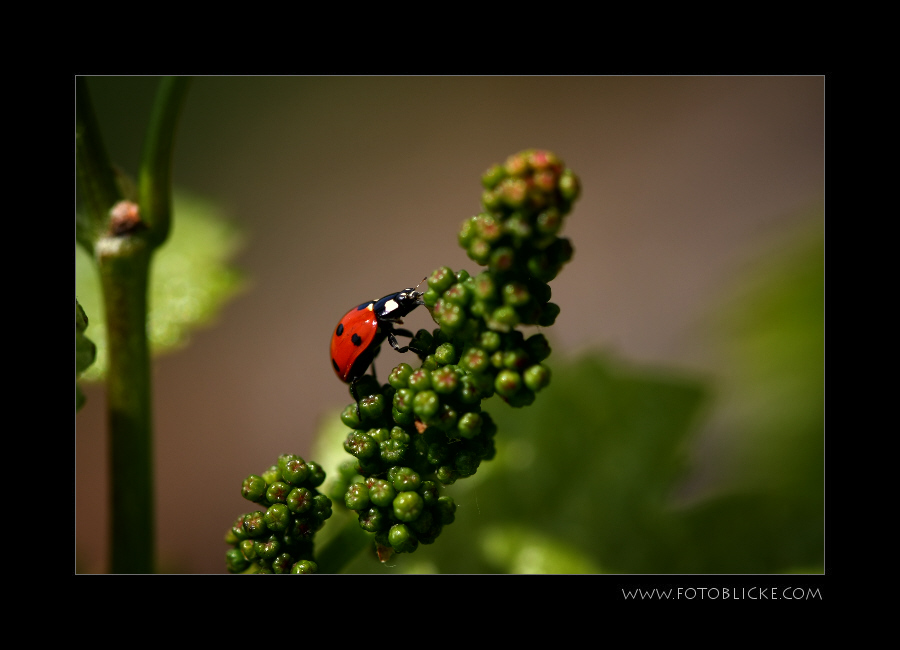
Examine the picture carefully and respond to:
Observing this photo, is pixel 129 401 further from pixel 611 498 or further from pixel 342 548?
pixel 611 498

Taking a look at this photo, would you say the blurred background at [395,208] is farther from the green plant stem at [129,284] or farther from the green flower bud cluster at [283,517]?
the green flower bud cluster at [283,517]

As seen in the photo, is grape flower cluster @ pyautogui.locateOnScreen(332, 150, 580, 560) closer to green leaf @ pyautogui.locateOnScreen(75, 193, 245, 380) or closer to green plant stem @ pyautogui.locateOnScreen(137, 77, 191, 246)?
green plant stem @ pyautogui.locateOnScreen(137, 77, 191, 246)

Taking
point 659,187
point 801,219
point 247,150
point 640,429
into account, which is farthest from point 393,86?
point 640,429

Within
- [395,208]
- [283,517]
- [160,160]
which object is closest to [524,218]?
[283,517]

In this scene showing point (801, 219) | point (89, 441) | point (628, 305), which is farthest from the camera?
point (628, 305)

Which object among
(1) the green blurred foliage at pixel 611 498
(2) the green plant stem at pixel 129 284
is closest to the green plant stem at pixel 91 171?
(2) the green plant stem at pixel 129 284

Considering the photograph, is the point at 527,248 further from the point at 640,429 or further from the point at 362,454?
the point at 640,429
